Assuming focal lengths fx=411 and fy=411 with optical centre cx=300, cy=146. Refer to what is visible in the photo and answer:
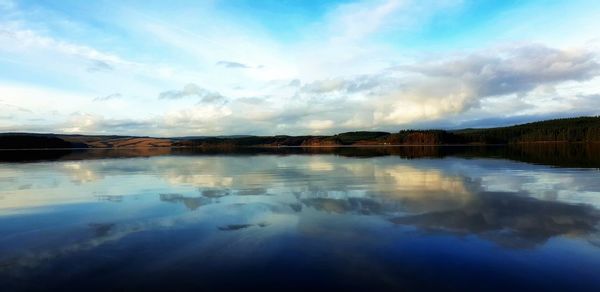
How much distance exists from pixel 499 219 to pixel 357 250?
6837 mm

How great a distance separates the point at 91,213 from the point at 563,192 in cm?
2257

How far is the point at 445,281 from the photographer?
8.73m

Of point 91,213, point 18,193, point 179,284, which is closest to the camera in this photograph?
point 179,284

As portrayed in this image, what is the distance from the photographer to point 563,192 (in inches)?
832

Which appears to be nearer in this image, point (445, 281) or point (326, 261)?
point (445, 281)

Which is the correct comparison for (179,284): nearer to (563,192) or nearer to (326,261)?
(326,261)

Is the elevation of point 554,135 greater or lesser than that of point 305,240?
greater

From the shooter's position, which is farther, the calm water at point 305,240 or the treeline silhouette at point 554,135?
the treeline silhouette at point 554,135

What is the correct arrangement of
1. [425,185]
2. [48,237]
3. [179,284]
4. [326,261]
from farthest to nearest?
[425,185] < [48,237] < [326,261] < [179,284]

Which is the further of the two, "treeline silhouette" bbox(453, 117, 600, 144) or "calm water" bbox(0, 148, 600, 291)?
"treeline silhouette" bbox(453, 117, 600, 144)

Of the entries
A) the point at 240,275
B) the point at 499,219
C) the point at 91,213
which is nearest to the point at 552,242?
the point at 499,219

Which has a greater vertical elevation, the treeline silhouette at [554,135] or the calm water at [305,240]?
the treeline silhouette at [554,135]

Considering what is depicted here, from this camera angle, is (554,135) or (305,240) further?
(554,135)

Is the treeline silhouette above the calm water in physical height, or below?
above
